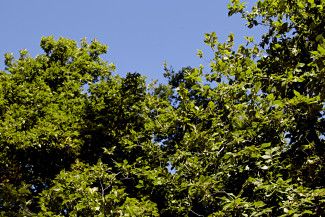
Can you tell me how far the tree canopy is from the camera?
7328mm

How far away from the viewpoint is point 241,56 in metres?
9.98

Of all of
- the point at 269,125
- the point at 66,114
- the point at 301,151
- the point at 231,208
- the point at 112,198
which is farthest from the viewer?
the point at 66,114

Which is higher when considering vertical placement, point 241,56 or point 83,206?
point 241,56

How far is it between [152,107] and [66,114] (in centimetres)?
438

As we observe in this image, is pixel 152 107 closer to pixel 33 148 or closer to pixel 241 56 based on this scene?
pixel 33 148

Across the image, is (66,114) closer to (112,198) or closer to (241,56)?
(112,198)

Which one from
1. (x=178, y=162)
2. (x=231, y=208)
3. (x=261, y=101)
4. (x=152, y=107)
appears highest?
(x=152, y=107)

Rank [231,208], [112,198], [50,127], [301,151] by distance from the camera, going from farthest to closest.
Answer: [50,127]
[112,198]
[301,151]
[231,208]

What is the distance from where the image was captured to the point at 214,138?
8453 millimetres

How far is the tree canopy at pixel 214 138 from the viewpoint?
733 centimetres

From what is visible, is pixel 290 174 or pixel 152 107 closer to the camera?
pixel 290 174

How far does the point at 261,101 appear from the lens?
28.5ft

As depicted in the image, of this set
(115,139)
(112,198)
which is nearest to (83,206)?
(112,198)

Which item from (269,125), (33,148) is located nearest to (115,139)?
(33,148)
